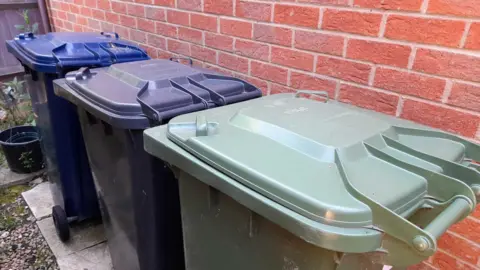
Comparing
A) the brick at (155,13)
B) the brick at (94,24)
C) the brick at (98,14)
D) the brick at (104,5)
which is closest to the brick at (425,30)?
the brick at (155,13)

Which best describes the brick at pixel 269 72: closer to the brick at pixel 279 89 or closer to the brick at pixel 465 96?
the brick at pixel 279 89

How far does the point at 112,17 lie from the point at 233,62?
1606 millimetres

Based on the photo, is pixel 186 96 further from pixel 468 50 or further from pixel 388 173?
pixel 468 50

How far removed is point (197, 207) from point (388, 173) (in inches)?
24.2

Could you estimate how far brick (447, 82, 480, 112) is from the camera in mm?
1248

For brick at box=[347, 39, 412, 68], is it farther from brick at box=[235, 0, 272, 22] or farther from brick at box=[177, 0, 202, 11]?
brick at box=[177, 0, 202, 11]

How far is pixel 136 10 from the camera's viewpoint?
9.20 feet

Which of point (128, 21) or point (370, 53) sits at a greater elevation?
point (370, 53)

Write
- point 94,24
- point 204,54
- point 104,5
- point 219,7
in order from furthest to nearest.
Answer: point 94,24 → point 104,5 → point 204,54 → point 219,7

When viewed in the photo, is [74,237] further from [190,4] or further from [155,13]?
[190,4]

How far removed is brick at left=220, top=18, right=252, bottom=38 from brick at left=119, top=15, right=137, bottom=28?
3.59 feet

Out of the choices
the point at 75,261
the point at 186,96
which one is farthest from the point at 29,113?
the point at 186,96

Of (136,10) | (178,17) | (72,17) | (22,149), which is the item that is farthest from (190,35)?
(72,17)

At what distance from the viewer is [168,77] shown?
62.1 inches
